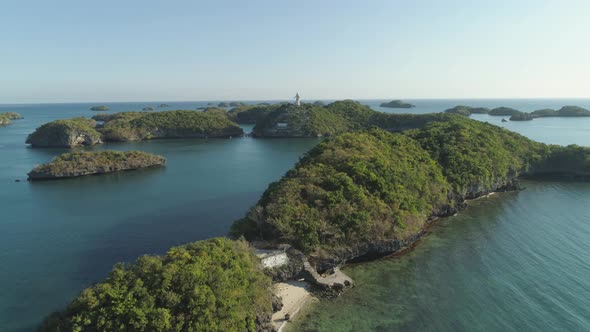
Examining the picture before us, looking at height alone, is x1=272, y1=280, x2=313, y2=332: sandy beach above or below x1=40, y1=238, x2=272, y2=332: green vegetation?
below

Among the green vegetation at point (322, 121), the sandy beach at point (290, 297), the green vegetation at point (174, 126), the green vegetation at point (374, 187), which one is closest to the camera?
the sandy beach at point (290, 297)

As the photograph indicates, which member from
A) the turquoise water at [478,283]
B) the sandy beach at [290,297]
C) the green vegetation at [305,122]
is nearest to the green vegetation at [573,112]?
the green vegetation at [305,122]

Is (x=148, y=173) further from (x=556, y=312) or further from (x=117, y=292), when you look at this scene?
(x=556, y=312)

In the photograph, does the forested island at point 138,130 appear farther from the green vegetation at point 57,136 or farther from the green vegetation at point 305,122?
the green vegetation at point 305,122

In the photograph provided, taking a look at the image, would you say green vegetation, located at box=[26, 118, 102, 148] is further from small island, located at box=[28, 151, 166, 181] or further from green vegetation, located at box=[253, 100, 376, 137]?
green vegetation, located at box=[253, 100, 376, 137]

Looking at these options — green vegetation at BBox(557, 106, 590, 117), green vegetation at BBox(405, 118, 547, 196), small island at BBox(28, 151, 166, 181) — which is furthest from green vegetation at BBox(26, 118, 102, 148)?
green vegetation at BBox(557, 106, 590, 117)

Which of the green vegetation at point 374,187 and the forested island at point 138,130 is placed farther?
the forested island at point 138,130
